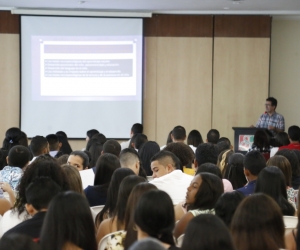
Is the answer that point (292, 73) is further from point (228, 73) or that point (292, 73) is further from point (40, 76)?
point (40, 76)

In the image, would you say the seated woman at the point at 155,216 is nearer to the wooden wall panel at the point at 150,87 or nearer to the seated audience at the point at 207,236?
the seated audience at the point at 207,236

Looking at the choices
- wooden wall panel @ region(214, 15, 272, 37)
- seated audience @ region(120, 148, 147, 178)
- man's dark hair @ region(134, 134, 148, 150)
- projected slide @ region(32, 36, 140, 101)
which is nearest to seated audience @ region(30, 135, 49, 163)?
seated audience @ region(120, 148, 147, 178)

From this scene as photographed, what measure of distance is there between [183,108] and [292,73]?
7.73 ft

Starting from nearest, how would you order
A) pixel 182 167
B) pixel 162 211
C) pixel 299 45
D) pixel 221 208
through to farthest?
pixel 162 211 → pixel 221 208 → pixel 182 167 → pixel 299 45

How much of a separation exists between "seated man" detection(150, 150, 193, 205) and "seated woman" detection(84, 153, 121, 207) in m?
0.34

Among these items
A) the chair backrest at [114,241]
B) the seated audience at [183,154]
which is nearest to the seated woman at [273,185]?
the chair backrest at [114,241]

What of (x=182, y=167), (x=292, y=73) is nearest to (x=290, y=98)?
(x=292, y=73)

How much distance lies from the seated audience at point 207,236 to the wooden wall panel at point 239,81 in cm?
932

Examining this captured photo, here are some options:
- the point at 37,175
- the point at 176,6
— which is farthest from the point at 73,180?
the point at 176,6

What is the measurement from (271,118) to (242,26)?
190 cm

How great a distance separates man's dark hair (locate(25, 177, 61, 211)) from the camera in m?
3.04

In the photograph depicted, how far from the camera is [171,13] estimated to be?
36.3ft

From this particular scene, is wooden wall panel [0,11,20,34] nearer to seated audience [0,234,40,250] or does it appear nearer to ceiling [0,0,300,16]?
ceiling [0,0,300,16]

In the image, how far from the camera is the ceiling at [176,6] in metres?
9.77
